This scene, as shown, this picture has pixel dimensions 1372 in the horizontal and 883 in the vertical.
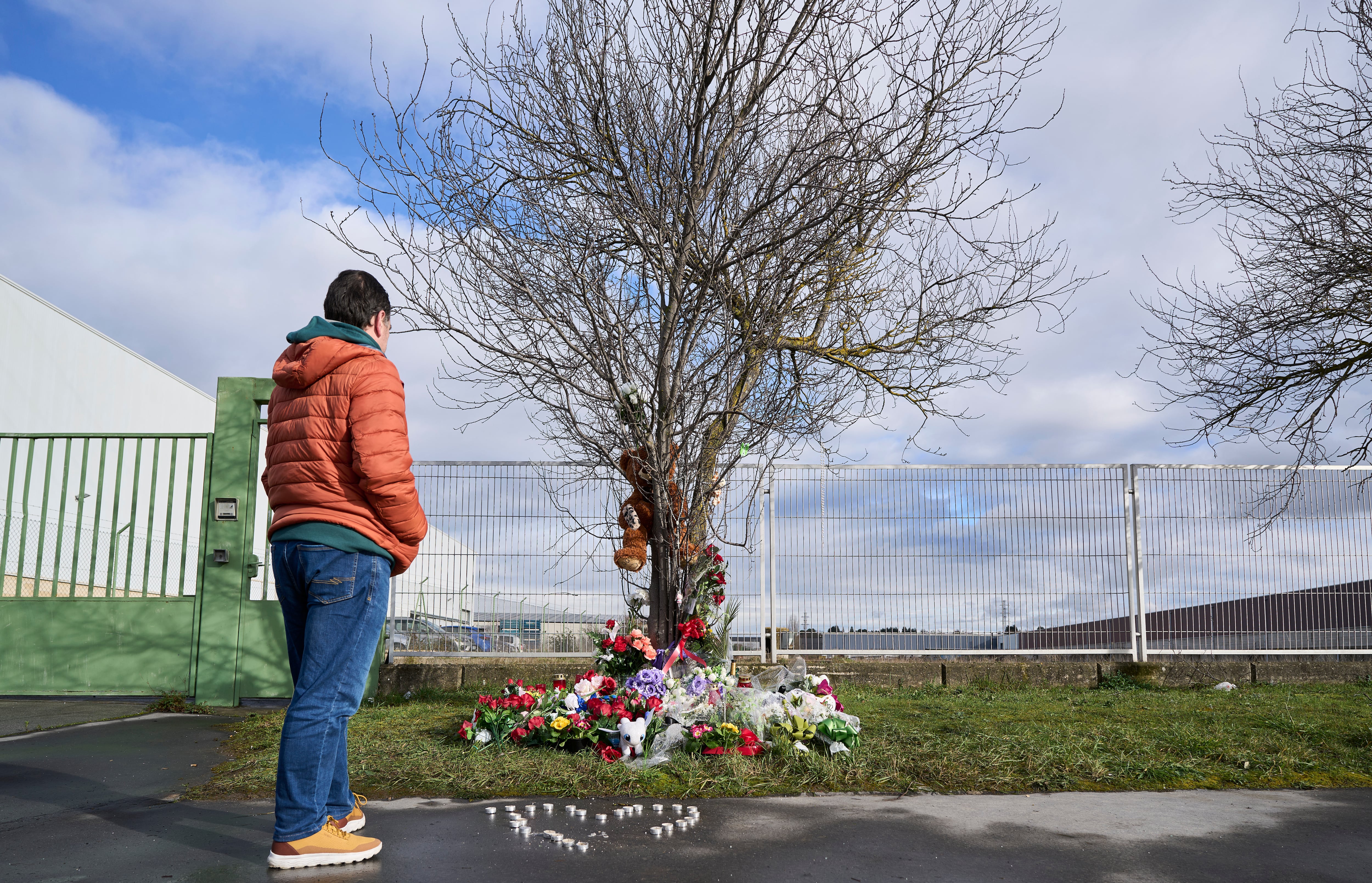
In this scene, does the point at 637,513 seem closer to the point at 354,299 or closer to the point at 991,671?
the point at 354,299

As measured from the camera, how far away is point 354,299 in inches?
123

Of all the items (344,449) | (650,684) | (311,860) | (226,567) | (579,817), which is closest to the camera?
(311,860)

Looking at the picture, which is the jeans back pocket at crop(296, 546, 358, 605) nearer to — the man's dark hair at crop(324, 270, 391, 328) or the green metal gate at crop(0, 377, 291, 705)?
the man's dark hair at crop(324, 270, 391, 328)

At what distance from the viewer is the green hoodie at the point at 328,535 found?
110 inches

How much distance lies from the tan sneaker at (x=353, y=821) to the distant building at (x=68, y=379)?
16976mm

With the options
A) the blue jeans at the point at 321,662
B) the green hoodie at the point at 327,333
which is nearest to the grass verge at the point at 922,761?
the blue jeans at the point at 321,662

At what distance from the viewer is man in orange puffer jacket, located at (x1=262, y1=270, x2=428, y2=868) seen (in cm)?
276

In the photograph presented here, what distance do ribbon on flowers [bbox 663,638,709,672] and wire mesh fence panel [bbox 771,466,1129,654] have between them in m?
3.47

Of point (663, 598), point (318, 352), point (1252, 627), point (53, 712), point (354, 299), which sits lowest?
point (53, 712)

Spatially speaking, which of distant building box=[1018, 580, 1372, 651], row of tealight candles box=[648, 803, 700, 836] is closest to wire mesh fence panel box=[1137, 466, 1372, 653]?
distant building box=[1018, 580, 1372, 651]

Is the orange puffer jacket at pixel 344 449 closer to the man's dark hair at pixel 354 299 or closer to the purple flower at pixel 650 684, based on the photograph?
the man's dark hair at pixel 354 299

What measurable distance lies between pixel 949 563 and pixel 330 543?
685 cm

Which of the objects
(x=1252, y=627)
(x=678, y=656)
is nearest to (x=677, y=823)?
(x=678, y=656)

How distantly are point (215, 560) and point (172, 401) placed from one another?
72.3 ft
